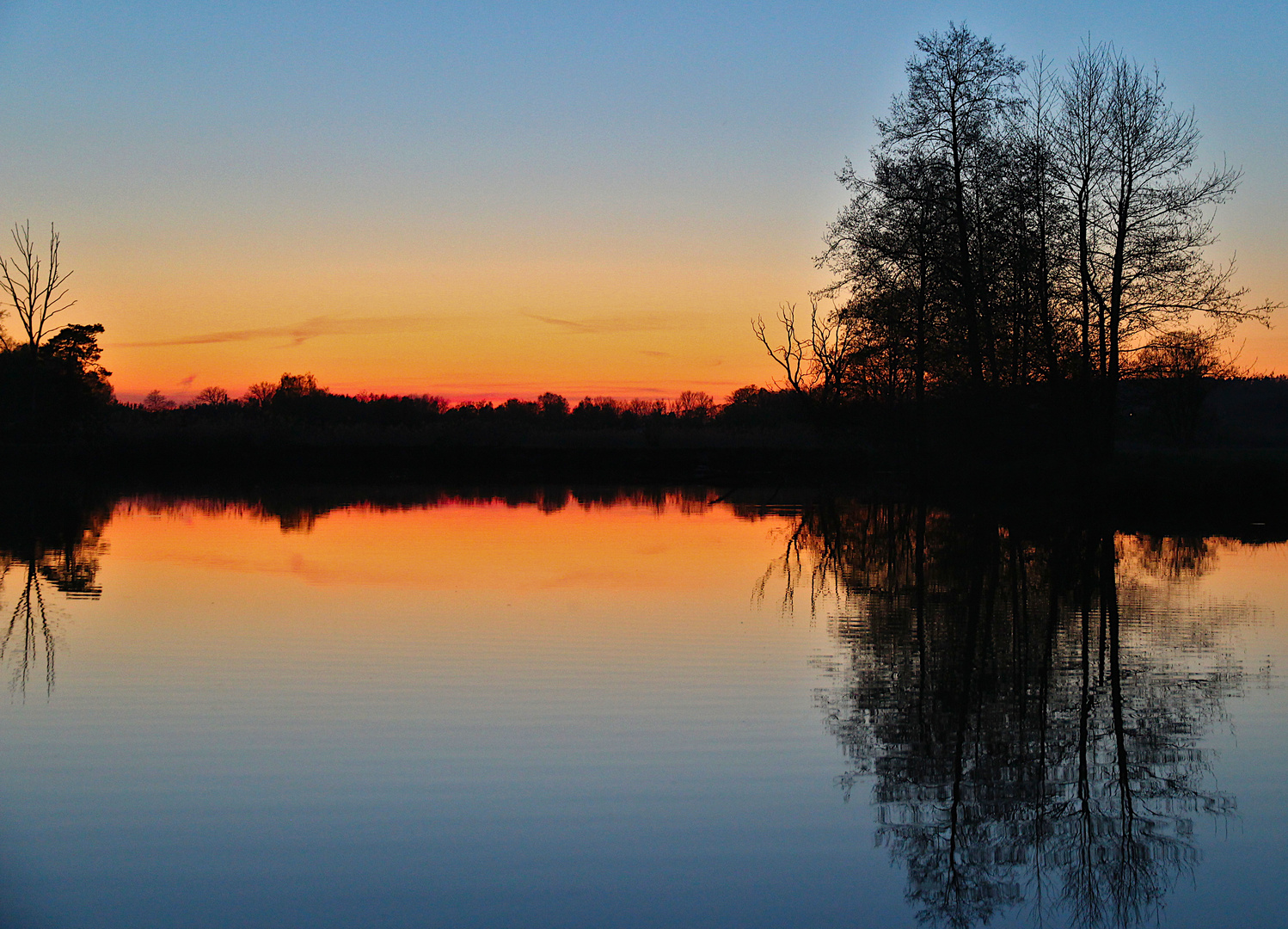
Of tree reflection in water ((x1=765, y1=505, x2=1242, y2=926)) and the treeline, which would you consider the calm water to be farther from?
the treeline

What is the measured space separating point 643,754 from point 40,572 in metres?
8.89

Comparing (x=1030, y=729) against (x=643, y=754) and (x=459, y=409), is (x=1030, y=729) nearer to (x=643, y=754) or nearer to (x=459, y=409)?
(x=643, y=754)

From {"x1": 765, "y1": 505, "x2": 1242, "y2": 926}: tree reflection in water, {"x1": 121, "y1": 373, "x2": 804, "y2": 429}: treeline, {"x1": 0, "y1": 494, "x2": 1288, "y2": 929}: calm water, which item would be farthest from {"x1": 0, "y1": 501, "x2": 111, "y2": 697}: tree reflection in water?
{"x1": 121, "y1": 373, "x2": 804, "y2": 429}: treeline

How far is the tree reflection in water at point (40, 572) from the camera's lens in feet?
23.1

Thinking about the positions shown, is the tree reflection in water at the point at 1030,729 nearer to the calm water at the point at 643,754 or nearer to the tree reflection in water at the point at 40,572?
the calm water at the point at 643,754

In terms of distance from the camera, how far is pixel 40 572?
444 inches

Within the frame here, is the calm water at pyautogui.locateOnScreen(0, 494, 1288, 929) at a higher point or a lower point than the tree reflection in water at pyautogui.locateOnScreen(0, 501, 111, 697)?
lower

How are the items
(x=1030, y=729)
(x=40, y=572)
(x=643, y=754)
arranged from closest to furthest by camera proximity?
1. (x=643, y=754)
2. (x=1030, y=729)
3. (x=40, y=572)

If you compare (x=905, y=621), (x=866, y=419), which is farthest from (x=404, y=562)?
(x=866, y=419)

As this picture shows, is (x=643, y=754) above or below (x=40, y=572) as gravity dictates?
below

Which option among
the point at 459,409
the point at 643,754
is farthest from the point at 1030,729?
the point at 459,409

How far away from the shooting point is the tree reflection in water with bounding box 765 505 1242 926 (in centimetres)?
381

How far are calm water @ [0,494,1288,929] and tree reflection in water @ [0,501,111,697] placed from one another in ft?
0.28

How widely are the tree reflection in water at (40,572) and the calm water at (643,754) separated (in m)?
0.09
